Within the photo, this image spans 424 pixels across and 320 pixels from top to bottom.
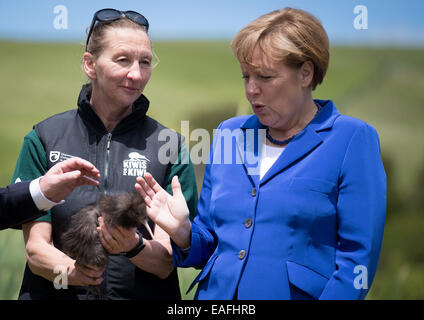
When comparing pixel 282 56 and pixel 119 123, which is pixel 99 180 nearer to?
pixel 119 123

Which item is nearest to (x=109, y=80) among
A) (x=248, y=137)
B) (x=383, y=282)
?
(x=248, y=137)

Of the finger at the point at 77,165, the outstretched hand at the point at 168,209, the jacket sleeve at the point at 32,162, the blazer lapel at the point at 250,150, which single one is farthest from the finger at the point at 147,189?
the jacket sleeve at the point at 32,162

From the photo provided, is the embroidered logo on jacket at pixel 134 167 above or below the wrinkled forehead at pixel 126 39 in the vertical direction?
below

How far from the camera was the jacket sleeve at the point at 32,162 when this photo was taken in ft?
8.32

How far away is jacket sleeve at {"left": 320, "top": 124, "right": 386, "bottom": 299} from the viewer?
202cm

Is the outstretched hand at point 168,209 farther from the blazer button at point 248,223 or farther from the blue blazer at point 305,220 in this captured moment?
the blazer button at point 248,223

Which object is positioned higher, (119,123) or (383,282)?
(119,123)

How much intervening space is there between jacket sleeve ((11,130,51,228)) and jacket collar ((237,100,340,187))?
97 cm

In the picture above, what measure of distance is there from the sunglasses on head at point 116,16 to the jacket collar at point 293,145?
83 cm

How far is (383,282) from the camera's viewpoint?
6.64m

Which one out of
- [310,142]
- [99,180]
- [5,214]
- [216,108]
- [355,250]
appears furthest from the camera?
[216,108]
